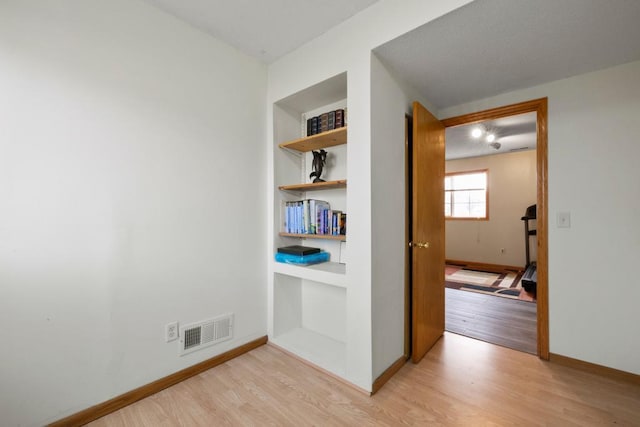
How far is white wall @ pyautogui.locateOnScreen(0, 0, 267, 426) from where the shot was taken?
4.34ft

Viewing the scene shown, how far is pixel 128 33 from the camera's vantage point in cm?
164

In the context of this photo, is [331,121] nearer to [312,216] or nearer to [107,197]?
[312,216]

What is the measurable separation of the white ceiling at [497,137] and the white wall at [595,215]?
1216 millimetres

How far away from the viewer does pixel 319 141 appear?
225 centimetres

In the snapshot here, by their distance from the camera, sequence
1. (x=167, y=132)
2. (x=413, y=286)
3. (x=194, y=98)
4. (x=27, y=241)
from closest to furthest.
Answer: (x=27, y=241), (x=167, y=132), (x=194, y=98), (x=413, y=286)

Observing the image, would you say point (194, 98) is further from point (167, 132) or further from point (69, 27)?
point (69, 27)

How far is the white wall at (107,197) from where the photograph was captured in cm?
132

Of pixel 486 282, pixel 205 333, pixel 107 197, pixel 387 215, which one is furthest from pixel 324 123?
pixel 486 282

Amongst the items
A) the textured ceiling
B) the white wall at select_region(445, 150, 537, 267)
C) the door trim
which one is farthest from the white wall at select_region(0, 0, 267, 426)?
the white wall at select_region(445, 150, 537, 267)

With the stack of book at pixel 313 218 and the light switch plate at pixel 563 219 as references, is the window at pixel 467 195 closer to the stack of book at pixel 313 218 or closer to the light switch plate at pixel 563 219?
the light switch plate at pixel 563 219

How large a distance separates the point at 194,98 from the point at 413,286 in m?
2.18

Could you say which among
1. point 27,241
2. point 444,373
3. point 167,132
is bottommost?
point 444,373

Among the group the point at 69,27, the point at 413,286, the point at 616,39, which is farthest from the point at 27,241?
the point at 616,39

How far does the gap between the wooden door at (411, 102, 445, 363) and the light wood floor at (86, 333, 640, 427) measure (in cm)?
30
